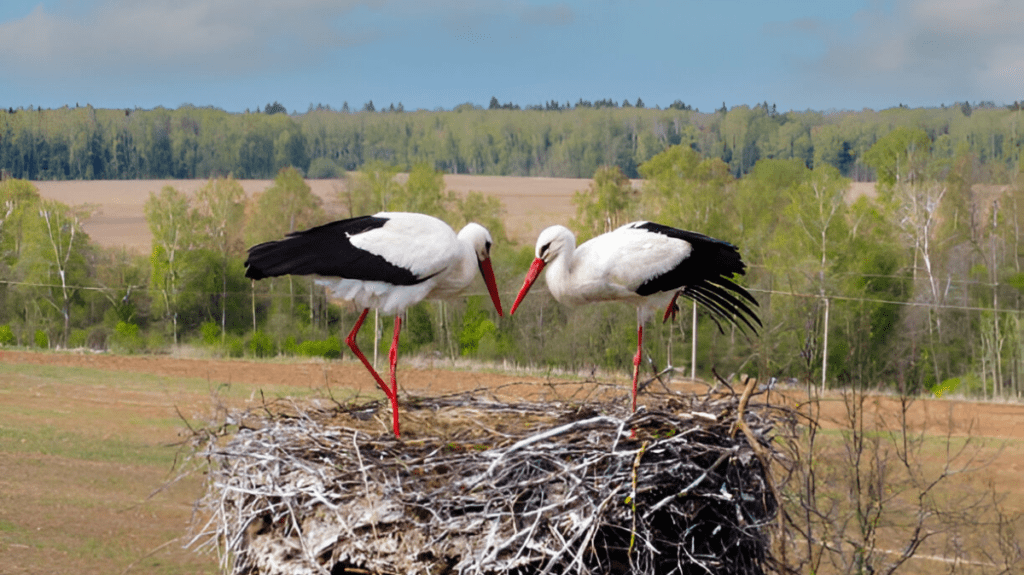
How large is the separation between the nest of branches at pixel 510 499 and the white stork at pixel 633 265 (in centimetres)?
93

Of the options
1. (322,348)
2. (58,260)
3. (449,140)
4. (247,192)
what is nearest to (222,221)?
(58,260)

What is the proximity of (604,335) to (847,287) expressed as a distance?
1131 cm

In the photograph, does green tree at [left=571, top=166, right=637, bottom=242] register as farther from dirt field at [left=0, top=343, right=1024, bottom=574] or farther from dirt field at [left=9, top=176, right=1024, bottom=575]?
dirt field at [left=0, top=343, right=1024, bottom=574]

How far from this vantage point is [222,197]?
57.3m

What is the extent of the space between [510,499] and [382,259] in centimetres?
197

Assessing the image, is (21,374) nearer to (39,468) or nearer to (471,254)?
(39,468)

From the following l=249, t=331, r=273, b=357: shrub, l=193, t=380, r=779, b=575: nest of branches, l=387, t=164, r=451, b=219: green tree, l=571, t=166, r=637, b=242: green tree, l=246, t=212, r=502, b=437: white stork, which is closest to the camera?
l=193, t=380, r=779, b=575: nest of branches

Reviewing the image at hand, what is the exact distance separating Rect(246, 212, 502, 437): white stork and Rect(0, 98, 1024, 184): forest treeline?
236 ft

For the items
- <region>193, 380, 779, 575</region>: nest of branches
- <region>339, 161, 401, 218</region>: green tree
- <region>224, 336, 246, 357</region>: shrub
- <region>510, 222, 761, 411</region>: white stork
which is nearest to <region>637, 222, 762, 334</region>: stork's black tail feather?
<region>510, 222, 761, 411</region>: white stork

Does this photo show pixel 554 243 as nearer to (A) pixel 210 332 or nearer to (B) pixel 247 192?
(A) pixel 210 332

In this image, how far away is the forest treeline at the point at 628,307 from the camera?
39312 millimetres

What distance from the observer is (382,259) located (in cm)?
656

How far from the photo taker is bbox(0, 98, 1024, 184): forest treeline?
81.9m

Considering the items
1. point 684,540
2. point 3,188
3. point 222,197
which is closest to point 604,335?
point 222,197
